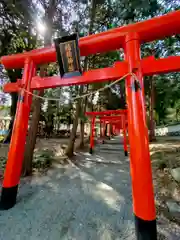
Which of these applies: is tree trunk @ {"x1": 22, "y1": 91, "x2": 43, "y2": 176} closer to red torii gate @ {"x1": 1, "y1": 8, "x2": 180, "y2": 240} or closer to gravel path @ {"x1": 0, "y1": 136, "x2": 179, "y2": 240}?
gravel path @ {"x1": 0, "y1": 136, "x2": 179, "y2": 240}

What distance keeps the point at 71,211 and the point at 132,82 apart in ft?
6.15

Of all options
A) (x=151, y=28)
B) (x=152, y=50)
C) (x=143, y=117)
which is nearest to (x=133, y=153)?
(x=143, y=117)

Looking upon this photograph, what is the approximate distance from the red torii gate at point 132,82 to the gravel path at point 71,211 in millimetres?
316

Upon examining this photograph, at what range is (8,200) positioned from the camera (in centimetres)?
213

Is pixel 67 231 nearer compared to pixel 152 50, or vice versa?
pixel 67 231

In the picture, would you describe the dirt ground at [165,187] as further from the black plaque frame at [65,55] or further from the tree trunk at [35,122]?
the tree trunk at [35,122]

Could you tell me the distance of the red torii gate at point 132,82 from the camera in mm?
1531

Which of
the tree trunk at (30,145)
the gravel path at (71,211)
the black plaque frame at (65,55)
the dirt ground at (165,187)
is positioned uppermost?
the black plaque frame at (65,55)

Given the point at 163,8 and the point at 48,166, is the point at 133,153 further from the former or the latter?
the point at 163,8

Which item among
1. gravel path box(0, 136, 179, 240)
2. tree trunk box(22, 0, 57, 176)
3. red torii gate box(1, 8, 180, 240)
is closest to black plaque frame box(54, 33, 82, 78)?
red torii gate box(1, 8, 180, 240)

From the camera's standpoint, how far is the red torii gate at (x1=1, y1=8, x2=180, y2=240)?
5.02 feet

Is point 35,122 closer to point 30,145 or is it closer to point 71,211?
point 30,145

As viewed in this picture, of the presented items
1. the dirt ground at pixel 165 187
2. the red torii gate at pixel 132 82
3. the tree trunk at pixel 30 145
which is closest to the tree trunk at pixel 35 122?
the tree trunk at pixel 30 145

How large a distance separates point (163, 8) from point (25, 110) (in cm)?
525
